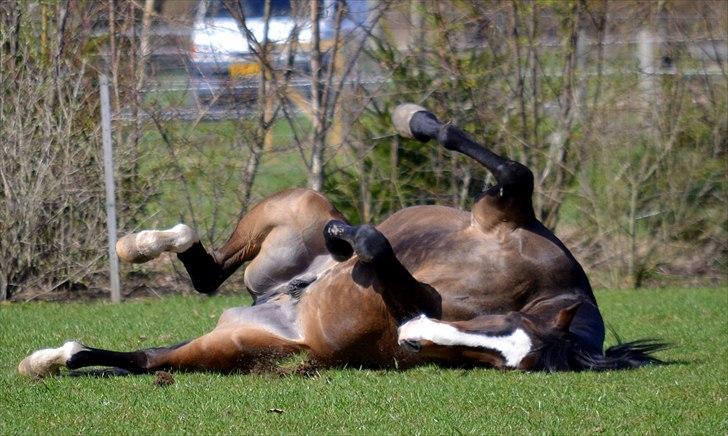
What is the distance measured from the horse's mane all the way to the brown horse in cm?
1

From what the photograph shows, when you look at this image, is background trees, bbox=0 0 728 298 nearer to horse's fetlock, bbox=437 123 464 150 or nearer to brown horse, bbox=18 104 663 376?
brown horse, bbox=18 104 663 376

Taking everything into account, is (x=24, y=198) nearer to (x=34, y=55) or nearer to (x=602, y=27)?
(x=34, y=55)

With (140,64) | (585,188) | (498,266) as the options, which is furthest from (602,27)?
(498,266)

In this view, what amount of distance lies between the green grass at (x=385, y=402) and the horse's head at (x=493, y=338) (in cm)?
20

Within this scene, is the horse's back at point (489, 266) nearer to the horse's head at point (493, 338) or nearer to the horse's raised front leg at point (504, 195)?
the horse's raised front leg at point (504, 195)

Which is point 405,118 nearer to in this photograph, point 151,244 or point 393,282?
point 393,282

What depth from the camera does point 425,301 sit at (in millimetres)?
5469

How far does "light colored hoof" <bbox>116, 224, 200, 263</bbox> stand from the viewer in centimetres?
661

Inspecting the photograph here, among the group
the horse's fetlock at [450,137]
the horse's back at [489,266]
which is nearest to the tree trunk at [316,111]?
the horse's fetlock at [450,137]

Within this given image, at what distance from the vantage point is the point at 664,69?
11445mm

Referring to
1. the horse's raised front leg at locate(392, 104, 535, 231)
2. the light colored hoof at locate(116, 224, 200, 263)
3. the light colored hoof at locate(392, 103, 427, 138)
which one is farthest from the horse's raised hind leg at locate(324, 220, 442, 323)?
the light colored hoof at locate(116, 224, 200, 263)

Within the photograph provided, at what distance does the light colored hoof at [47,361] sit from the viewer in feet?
19.3

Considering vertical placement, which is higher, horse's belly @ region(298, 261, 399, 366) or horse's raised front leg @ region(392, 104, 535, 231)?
horse's raised front leg @ region(392, 104, 535, 231)

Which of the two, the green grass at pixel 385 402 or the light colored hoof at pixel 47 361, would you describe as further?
the light colored hoof at pixel 47 361
